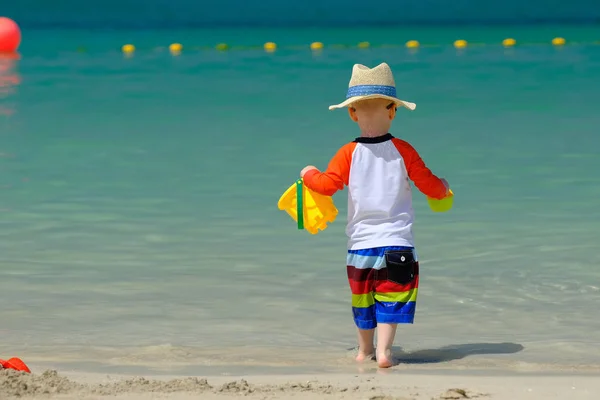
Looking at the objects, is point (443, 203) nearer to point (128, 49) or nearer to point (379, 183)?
point (379, 183)

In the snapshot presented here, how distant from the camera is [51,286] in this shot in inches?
214

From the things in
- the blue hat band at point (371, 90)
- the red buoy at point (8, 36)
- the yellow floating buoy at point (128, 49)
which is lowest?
the blue hat band at point (371, 90)

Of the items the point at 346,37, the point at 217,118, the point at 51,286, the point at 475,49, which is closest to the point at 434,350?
the point at 51,286

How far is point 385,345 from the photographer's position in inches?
158

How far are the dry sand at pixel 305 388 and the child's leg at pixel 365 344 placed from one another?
0.39m

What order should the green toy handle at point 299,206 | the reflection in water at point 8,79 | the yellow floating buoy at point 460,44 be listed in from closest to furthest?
1. the green toy handle at point 299,206
2. the reflection in water at point 8,79
3. the yellow floating buoy at point 460,44

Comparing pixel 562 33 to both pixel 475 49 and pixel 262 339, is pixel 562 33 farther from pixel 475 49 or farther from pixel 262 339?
pixel 262 339

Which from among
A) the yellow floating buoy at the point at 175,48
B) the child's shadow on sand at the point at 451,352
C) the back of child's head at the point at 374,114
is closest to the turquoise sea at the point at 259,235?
the child's shadow on sand at the point at 451,352

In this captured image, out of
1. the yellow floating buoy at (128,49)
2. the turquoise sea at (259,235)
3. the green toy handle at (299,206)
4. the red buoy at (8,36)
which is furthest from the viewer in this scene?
the yellow floating buoy at (128,49)

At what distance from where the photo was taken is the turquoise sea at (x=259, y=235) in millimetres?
4516

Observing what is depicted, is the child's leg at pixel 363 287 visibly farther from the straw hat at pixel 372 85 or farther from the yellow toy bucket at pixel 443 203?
the straw hat at pixel 372 85

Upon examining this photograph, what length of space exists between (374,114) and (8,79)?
45.3 feet

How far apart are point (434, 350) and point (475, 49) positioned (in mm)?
18746

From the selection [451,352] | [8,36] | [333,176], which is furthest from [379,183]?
[8,36]
